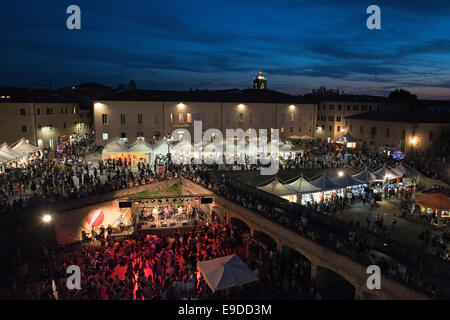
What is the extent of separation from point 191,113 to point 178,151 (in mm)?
11529

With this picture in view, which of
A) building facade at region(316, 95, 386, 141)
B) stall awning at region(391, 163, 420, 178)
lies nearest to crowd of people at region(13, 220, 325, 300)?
stall awning at region(391, 163, 420, 178)

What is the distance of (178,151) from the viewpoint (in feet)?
93.8

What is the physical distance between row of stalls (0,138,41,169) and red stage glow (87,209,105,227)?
322 inches

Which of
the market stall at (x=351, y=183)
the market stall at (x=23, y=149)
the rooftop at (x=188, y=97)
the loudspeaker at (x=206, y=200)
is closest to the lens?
the loudspeaker at (x=206, y=200)

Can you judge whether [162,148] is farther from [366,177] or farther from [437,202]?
[437,202]

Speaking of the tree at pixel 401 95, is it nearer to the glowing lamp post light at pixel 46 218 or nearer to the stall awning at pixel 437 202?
the stall awning at pixel 437 202

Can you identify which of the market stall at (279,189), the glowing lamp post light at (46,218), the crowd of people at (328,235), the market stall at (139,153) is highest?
the market stall at (139,153)

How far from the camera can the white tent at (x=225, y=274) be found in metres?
12.3

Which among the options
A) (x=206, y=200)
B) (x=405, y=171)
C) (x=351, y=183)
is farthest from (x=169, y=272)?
(x=405, y=171)

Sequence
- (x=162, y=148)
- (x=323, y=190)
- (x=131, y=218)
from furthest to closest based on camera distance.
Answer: (x=162, y=148) → (x=131, y=218) → (x=323, y=190)

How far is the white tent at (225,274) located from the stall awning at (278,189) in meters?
8.44

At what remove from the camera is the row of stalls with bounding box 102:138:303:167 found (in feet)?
91.4

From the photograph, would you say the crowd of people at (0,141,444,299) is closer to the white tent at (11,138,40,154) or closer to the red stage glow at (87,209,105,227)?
the red stage glow at (87,209,105,227)

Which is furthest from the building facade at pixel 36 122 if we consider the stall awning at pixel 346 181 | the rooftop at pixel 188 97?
the stall awning at pixel 346 181
